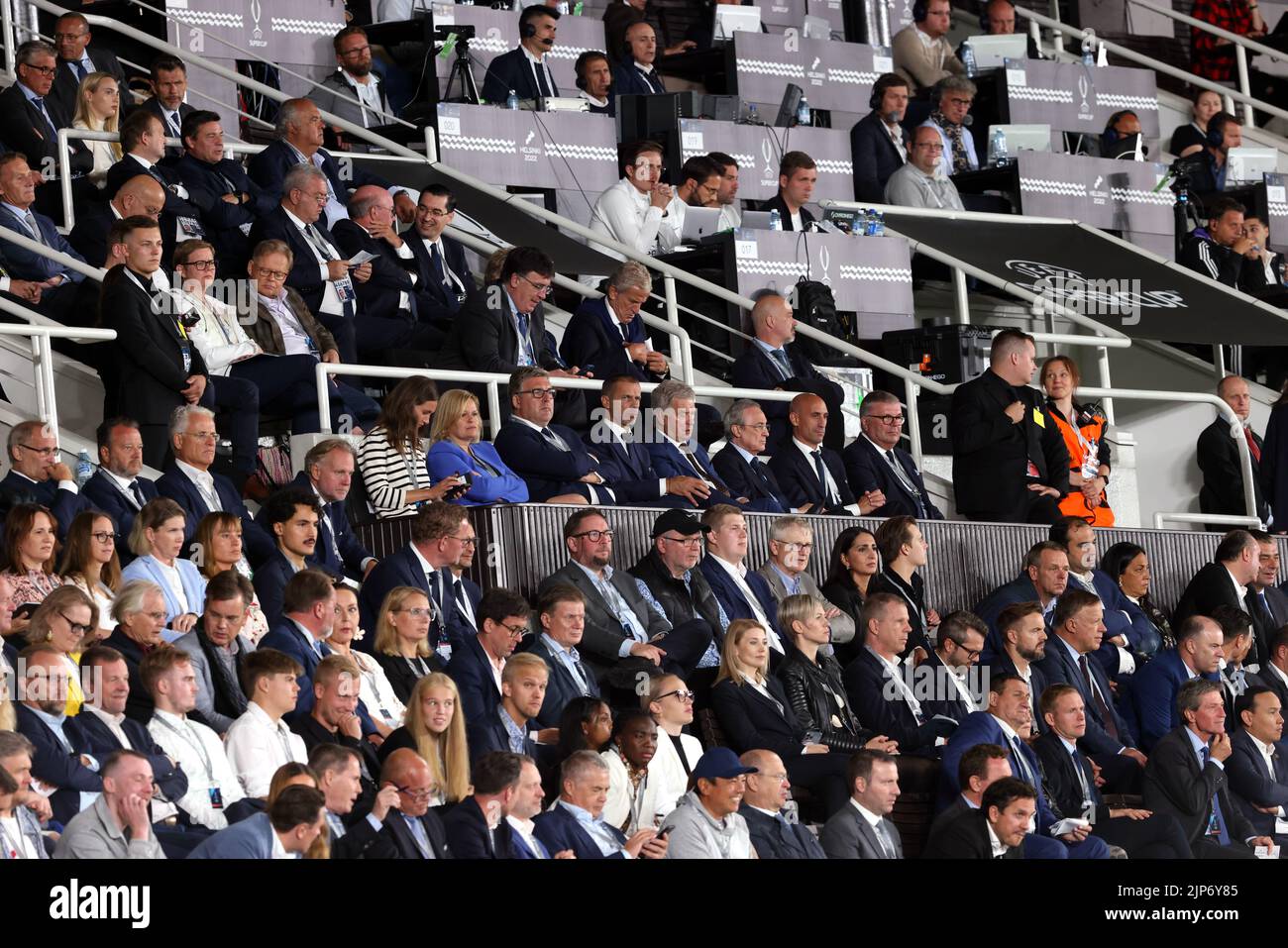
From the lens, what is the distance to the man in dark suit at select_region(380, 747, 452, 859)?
744cm

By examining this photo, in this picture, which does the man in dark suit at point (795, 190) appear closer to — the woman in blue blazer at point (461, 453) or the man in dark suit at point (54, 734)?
the woman in blue blazer at point (461, 453)

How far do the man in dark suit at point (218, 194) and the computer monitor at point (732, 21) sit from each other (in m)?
4.48

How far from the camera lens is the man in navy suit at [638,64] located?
14117mm

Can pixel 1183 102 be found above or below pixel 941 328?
above

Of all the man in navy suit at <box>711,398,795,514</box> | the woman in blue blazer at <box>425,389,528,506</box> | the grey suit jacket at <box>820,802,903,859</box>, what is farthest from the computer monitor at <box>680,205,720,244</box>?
the grey suit jacket at <box>820,802,903,859</box>

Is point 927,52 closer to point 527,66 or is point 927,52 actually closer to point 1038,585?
point 527,66

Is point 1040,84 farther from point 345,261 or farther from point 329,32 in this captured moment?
point 345,261

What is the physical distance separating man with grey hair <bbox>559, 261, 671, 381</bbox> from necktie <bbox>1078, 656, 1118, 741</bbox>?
2.22 m

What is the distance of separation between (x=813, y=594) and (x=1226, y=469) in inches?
155

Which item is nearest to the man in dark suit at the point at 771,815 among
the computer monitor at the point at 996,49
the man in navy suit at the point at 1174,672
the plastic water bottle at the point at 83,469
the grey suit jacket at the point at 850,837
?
the grey suit jacket at the point at 850,837

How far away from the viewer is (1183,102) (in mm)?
17109

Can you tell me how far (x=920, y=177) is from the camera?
1402cm

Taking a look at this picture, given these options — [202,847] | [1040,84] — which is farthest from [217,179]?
[1040,84]
